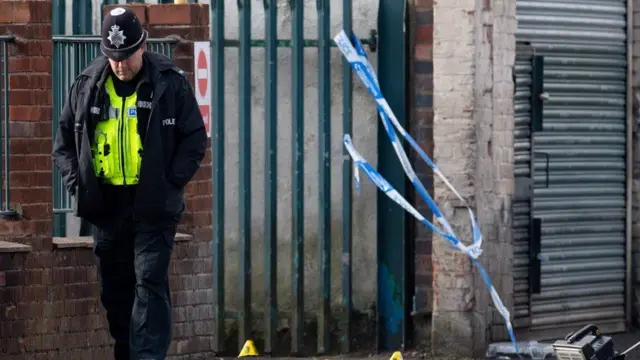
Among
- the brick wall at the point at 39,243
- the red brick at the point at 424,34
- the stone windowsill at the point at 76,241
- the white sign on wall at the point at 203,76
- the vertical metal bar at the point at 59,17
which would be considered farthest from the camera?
the red brick at the point at 424,34

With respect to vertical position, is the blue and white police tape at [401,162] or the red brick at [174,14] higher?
the red brick at [174,14]

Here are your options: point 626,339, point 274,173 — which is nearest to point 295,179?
point 274,173

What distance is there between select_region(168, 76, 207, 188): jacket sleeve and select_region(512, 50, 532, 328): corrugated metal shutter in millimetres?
3421

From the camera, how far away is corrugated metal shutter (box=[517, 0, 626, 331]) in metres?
10.4

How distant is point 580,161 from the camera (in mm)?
10562

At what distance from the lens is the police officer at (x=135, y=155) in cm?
705

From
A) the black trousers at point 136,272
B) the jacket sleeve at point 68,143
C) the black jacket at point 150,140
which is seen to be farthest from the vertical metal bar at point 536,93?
the jacket sleeve at point 68,143

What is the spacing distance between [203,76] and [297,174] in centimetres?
119

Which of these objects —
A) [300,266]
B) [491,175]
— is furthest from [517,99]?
[300,266]

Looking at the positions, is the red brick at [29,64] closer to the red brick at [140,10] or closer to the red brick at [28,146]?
the red brick at [28,146]

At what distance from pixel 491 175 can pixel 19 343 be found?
3364mm

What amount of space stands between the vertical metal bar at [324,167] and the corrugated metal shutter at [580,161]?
1.50m

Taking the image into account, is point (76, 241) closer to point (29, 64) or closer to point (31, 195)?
point (31, 195)

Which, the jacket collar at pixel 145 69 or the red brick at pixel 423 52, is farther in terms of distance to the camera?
the red brick at pixel 423 52
